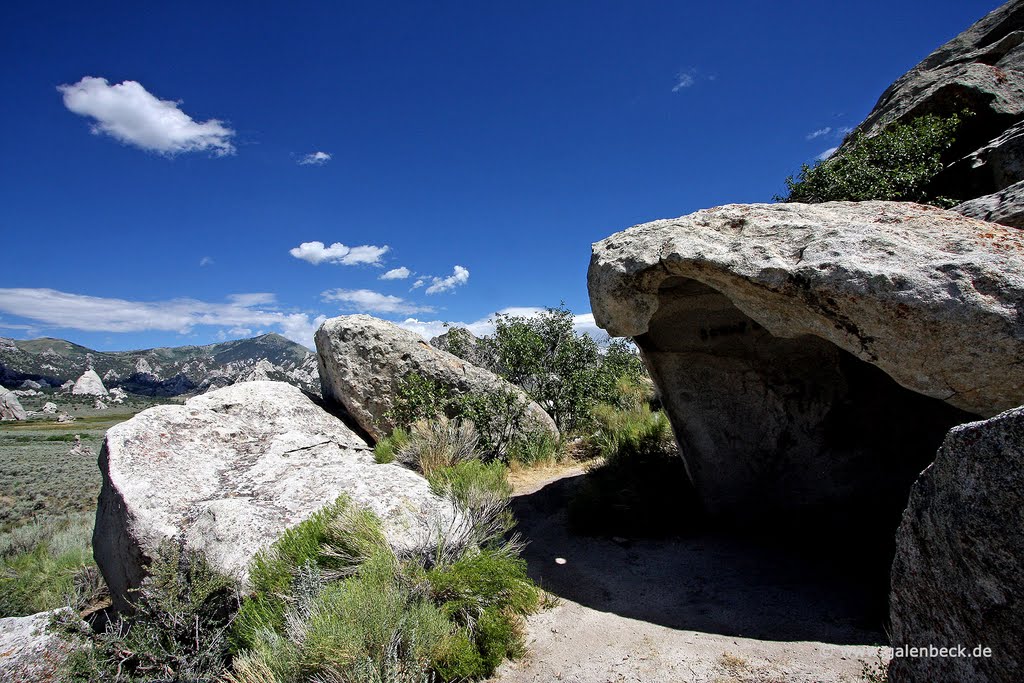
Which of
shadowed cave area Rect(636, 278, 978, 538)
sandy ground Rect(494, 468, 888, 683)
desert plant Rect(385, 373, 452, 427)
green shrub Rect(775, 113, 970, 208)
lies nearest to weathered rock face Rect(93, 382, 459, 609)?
desert plant Rect(385, 373, 452, 427)

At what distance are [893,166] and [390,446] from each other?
30.7 ft

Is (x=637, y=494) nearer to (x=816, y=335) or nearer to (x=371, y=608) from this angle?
(x=816, y=335)

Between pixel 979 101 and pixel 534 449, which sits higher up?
pixel 979 101

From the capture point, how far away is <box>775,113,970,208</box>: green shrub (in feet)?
24.2

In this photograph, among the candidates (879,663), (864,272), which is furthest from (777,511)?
(864,272)

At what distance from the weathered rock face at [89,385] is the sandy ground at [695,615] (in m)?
133

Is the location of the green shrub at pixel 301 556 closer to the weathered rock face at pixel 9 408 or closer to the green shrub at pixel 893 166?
the green shrub at pixel 893 166

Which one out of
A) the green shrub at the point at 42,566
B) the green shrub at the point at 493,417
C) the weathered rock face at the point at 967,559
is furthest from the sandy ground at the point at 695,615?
the green shrub at the point at 42,566

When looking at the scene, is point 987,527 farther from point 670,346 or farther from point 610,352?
point 610,352

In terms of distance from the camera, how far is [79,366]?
422 ft

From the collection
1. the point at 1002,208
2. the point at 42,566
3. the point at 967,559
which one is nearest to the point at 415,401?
the point at 967,559

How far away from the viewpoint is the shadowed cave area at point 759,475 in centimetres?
504

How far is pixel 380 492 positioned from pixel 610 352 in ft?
37.0

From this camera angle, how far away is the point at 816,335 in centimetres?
531
